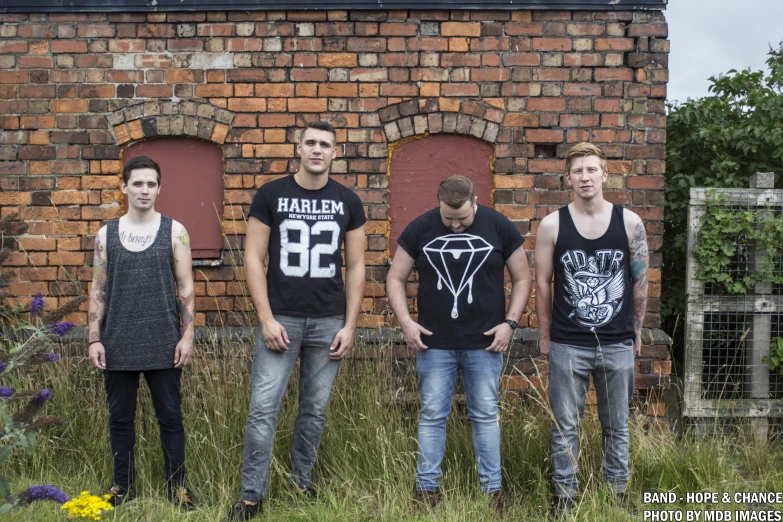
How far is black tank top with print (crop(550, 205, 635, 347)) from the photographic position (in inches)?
140

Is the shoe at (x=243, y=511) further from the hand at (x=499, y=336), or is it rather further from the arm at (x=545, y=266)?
the arm at (x=545, y=266)

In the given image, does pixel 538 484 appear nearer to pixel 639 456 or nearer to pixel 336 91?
pixel 639 456

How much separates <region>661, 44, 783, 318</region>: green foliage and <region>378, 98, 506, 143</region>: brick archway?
76.2 inches

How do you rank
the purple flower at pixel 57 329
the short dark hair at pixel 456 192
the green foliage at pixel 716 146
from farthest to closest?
the green foliage at pixel 716 146 < the short dark hair at pixel 456 192 < the purple flower at pixel 57 329

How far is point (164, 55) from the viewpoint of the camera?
5.07m

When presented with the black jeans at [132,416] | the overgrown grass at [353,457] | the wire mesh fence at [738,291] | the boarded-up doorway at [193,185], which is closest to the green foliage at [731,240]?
the wire mesh fence at [738,291]

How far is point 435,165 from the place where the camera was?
507cm

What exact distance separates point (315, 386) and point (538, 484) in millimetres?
1382

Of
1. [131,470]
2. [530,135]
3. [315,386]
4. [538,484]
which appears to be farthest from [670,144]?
[131,470]

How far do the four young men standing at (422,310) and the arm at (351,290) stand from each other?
12 mm

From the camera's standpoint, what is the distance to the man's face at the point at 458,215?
139 inches

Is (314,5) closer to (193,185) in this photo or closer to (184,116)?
(184,116)

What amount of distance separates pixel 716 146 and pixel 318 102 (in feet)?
11.3

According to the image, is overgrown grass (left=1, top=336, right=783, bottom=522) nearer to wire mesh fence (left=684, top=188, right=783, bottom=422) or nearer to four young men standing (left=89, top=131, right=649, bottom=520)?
four young men standing (left=89, top=131, right=649, bottom=520)
